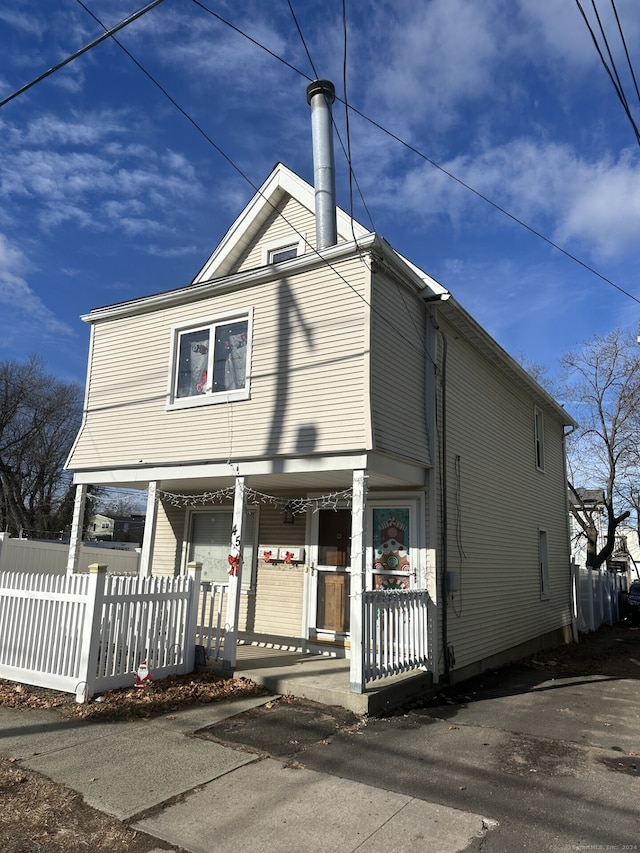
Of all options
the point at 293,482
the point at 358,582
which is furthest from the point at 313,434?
the point at 358,582

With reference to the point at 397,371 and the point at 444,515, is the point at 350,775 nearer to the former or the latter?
the point at 444,515

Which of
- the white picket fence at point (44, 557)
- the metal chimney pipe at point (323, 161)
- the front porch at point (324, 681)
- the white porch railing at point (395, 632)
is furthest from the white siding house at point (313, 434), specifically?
the white picket fence at point (44, 557)

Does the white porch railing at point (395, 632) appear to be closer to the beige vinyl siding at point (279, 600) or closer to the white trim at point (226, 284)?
the beige vinyl siding at point (279, 600)

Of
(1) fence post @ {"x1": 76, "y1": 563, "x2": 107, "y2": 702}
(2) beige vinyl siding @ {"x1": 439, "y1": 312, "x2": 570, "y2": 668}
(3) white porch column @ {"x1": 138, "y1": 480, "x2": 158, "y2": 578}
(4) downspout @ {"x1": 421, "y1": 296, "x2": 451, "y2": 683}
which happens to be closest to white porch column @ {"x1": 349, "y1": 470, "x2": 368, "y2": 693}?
(4) downspout @ {"x1": 421, "y1": 296, "x2": 451, "y2": 683}

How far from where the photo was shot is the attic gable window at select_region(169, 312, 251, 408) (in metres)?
9.61

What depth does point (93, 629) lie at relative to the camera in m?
6.88

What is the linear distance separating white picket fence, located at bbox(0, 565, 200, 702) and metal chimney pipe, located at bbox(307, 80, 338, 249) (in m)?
5.73

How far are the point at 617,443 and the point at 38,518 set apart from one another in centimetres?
3585

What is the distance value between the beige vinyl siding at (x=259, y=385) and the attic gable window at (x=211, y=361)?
16cm

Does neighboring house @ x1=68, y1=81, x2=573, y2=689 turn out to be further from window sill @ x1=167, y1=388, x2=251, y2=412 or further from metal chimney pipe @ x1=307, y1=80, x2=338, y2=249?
metal chimney pipe @ x1=307, y1=80, x2=338, y2=249

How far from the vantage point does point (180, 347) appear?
1043cm

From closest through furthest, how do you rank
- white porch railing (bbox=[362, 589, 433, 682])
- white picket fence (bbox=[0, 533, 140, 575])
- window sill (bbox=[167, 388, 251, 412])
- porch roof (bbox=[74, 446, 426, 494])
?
1. white porch railing (bbox=[362, 589, 433, 682])
2. porch roof (bbox=[74, 446, 426, 494])
3. window sill (bbox=[167, 388, 251, 412])
4. white picket fence (bbox=[0, 533, 140, 575])

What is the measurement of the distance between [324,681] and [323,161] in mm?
8328

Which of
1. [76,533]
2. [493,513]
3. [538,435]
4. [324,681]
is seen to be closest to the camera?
[324,681]
